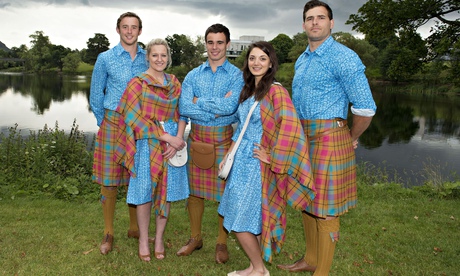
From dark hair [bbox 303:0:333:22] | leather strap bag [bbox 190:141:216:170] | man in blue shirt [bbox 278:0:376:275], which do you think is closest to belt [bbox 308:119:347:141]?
man in blue shirt [bbox 278:0:376:275]

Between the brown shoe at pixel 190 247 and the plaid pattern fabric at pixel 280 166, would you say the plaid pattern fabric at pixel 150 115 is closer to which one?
the brown shoe at pixel 190 247

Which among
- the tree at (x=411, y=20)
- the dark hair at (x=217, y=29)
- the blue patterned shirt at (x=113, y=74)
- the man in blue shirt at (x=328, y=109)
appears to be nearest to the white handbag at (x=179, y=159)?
the blue patterned shirt at (x=113, y=74)

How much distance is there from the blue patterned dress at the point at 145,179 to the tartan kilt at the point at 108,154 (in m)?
0.39

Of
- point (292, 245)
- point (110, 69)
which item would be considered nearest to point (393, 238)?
point (292, 245)

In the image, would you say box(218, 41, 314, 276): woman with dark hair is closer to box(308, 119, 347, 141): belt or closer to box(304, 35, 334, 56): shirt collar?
box(308, 119, 347, 141): belt

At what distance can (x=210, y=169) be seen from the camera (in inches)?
149

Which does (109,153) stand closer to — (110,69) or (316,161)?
(110,69)

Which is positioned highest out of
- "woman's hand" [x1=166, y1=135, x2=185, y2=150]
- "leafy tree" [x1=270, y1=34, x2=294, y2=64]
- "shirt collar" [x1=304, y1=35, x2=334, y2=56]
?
"leafy tree" [x1=270, y1=34, x2=294, y2=64]

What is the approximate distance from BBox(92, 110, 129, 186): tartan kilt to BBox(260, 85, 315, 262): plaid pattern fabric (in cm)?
165

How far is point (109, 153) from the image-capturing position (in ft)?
12.9

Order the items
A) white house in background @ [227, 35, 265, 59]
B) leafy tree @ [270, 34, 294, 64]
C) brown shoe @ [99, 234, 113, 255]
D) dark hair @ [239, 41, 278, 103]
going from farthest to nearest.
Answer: white house in background @ [227, 35, 265, 59], leafy tree @ [270, 34, 294, 64], brown shoe @ [99, 234, 113, 255], dark hair @ [239, 41, 278, 103]

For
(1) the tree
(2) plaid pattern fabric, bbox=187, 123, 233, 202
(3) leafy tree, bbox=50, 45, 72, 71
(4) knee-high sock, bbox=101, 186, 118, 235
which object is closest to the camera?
(2) plaid pattern fabric, bbox=187, 123, 233, 202

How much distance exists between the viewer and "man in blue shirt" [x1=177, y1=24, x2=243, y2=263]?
3.54 meters

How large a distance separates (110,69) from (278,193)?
2.06 meters
